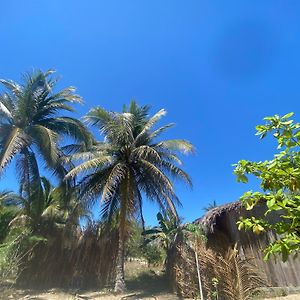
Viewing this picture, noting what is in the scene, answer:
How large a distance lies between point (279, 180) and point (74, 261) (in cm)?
1804

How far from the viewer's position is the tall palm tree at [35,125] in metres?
17.4

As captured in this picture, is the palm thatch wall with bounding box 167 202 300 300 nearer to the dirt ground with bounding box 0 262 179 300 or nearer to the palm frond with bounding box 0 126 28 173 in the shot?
the dirt ground with bounding box 0 262 179 300

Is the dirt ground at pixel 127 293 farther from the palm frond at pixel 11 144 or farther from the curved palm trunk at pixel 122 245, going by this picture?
the palm frond at pixel 11 144

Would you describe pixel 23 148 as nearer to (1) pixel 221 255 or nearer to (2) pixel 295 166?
(1) pixel 221 255

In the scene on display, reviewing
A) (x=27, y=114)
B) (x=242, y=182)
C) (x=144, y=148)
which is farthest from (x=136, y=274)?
(x=242, y=182)

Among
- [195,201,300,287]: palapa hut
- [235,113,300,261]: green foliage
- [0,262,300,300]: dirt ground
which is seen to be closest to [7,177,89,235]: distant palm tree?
[0,262,300,300]: dirt ground

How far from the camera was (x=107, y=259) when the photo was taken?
18297 mm

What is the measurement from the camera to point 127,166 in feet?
58.0

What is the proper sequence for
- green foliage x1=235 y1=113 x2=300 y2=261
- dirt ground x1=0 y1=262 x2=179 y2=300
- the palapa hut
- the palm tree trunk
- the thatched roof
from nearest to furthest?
green foliage x1=235 y1=113 x2=300 y2=261
the palapa hut
the thatched roof
dirt ground x1=0 y1=262 x2=179 y2=300
the palm tree trunk

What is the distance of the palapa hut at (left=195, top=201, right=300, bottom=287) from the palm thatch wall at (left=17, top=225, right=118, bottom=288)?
672cm

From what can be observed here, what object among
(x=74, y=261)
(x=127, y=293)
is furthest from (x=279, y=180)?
(x=74, y=261)

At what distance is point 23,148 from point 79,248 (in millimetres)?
6649

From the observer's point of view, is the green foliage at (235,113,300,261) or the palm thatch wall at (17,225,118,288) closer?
the green foliage at (235,113,300,261)

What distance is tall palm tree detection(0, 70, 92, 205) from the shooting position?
17438 mm
